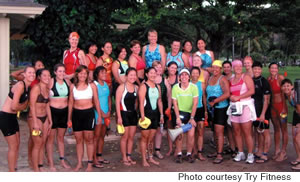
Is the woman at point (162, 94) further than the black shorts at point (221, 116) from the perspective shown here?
Yes

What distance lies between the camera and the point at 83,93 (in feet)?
17.0

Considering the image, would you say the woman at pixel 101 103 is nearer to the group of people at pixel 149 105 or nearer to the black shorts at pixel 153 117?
the group of people at pixel 149 105

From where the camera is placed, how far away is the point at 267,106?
18.8ft

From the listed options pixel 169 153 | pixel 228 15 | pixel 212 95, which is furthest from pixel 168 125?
pixel 228 15

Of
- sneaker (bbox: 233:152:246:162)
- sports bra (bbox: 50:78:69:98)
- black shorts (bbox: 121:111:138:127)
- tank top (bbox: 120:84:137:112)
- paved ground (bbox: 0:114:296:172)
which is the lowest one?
paved ground (bbox: 0:114:296:172)

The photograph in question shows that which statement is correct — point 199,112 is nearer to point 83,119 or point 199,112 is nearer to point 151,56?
point 151,56

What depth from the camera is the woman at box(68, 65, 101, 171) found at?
516 cm

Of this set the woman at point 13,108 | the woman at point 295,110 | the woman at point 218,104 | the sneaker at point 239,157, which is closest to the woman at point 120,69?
the woman at point 218,104

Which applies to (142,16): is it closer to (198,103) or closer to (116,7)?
(116,7)

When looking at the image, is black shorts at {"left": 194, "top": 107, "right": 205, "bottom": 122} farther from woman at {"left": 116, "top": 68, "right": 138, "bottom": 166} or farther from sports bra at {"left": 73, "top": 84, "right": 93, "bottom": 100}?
sports bra at {"left": 73, "top": 84, "right": 93, "bottom": 100}

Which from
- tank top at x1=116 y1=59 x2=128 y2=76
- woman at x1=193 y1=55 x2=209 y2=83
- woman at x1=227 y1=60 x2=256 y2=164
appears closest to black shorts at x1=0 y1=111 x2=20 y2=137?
tank top at x1=116 y1=59 x2=128 y2=76

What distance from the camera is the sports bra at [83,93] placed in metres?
5.16

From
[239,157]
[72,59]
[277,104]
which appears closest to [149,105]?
[72,59]
